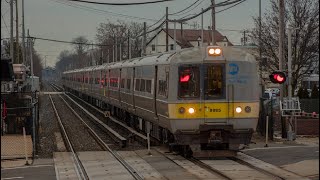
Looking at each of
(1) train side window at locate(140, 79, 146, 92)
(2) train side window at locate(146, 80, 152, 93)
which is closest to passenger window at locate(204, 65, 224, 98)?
(2) train side window at locate(146, 80, 152, 93)

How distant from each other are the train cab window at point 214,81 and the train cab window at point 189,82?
0.25m

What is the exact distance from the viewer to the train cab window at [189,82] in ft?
48.5

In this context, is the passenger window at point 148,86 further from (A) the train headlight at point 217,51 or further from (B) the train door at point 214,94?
(A) the train headlight at point 217,51

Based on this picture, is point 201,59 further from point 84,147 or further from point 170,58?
point 84,147

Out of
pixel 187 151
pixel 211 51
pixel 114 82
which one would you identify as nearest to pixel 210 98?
pixel 211 51

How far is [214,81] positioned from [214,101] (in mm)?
569

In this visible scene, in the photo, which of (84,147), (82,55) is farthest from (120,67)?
(82,55)

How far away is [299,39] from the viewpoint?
29.1 metres

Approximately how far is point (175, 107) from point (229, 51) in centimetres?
217

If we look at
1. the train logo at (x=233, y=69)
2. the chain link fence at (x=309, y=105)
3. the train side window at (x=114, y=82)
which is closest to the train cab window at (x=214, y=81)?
the train logo at (x=233, y=69)

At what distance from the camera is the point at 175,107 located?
14.8 m

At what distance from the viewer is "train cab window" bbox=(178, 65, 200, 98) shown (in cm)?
1477

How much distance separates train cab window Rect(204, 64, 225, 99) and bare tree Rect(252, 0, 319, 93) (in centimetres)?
1330

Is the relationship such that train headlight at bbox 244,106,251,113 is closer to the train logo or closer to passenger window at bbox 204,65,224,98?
passenger window at bbox 204,65,224,98
